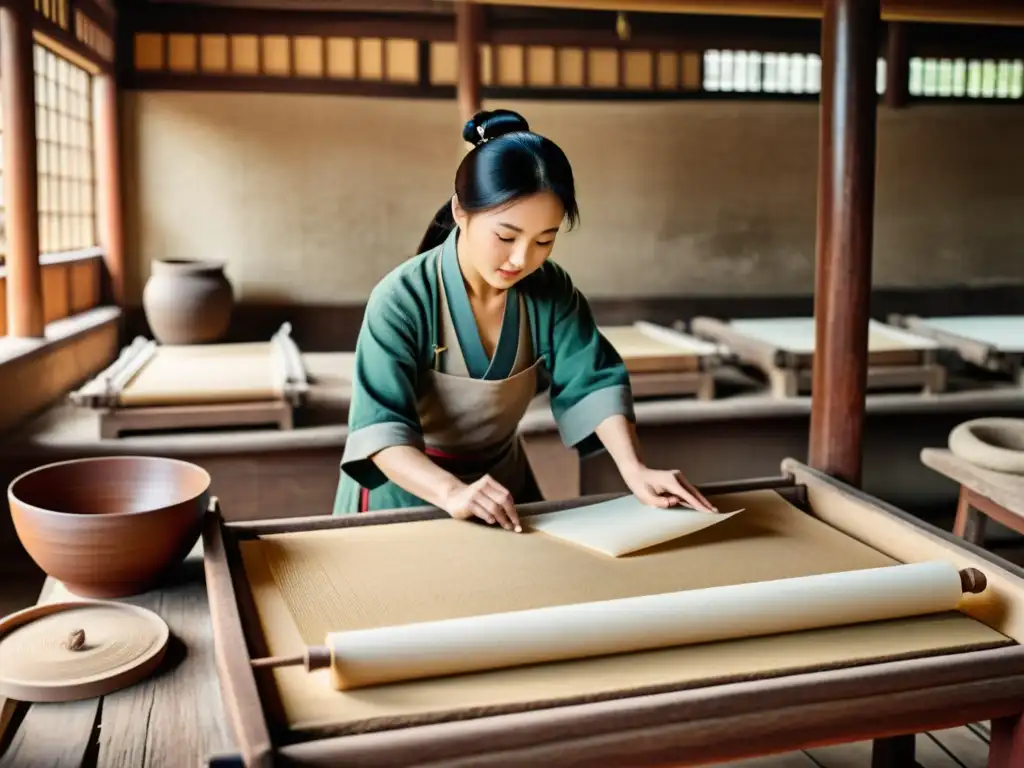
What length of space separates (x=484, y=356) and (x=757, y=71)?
4514 millimetres

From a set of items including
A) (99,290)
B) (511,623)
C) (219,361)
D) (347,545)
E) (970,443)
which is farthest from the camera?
(99,290)

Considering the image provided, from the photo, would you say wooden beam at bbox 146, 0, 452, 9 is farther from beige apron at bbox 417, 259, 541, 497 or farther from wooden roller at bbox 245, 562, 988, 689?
wooden roller at bbox 245, 562, 988, 689

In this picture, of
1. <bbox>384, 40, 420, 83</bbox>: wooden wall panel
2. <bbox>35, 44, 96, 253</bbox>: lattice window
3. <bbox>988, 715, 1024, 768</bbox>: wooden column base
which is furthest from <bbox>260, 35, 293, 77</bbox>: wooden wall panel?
<bbox>988, 715, 1024, 768</bbox>: wooden column base

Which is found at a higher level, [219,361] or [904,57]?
[904,57]

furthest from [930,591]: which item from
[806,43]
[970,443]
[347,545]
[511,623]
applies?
[806,43]

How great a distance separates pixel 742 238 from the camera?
5910 millimetres

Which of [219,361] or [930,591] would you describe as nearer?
[930,591]

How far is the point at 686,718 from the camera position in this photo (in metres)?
1.08

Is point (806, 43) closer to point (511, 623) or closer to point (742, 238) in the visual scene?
point (742, 238)

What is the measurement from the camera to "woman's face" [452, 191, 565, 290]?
158 centimetres

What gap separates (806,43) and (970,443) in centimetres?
364

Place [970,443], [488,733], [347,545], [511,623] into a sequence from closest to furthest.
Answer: [488,733], [511,623], [347,545], [970,443]

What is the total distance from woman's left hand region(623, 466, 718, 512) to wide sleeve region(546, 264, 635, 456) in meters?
0.20

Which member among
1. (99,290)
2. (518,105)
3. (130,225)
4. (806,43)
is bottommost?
(99,290)
